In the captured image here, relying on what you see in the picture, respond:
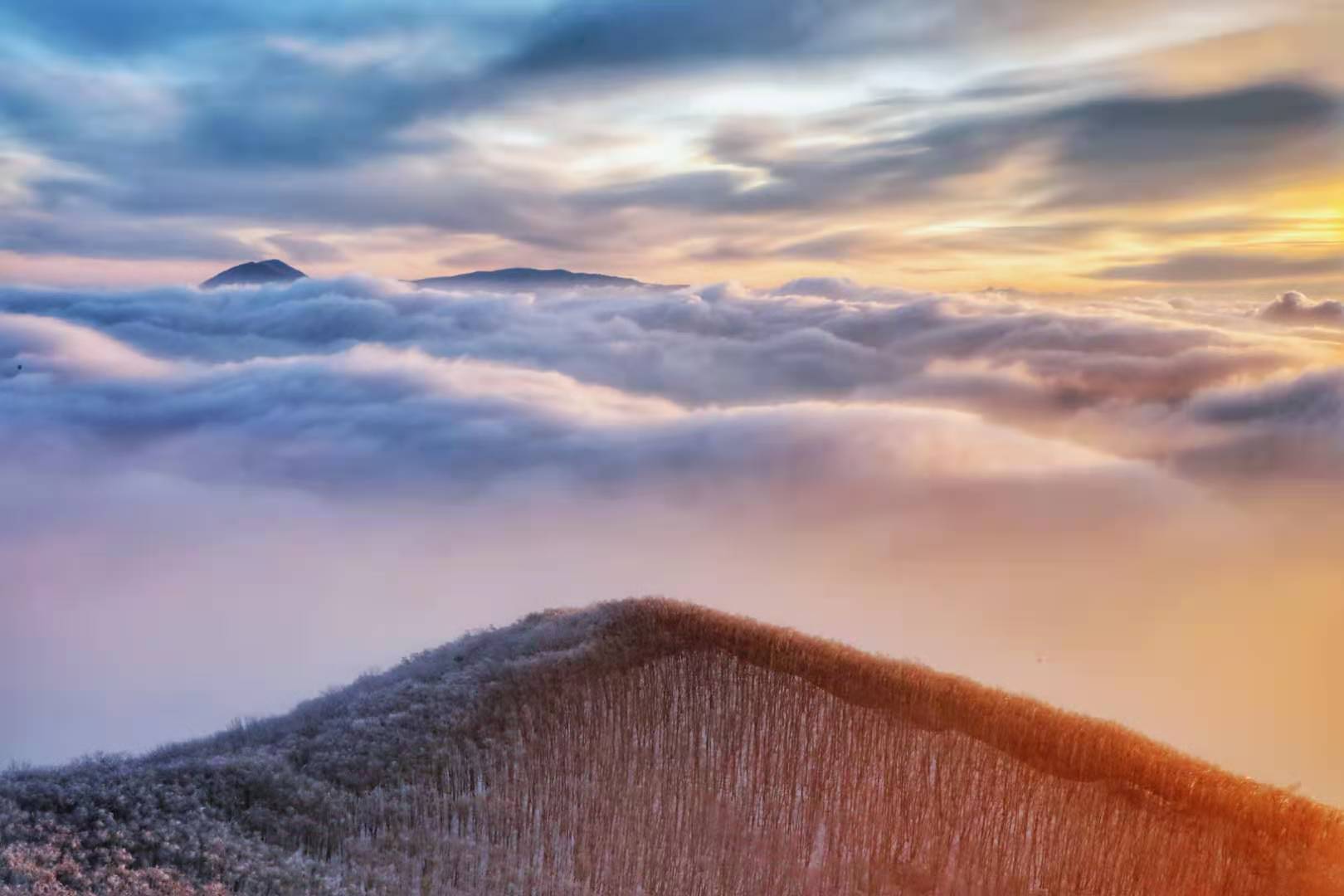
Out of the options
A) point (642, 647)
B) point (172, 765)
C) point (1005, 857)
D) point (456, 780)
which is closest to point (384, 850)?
point (456, 780)

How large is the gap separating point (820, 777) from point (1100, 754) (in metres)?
3.55

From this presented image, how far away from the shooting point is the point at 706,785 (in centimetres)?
1243

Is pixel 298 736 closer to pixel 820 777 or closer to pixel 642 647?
pixel 642 647

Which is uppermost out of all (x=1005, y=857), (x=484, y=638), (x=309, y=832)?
(x=484, y=638)

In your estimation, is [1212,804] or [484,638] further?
[484,638]

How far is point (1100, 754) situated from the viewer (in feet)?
42.2

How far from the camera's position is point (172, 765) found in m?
10.4

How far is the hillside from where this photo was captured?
34.1 ft

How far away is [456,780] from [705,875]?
9.76 feet

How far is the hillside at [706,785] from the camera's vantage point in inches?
409

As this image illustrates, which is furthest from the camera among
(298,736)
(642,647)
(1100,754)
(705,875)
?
(642,647)

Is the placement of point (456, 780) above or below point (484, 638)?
below

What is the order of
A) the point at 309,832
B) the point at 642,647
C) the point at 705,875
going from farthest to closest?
the point at 642,647
the point at 705,875
the point at 309,832

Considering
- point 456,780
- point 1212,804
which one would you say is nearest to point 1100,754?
point 1212,804
